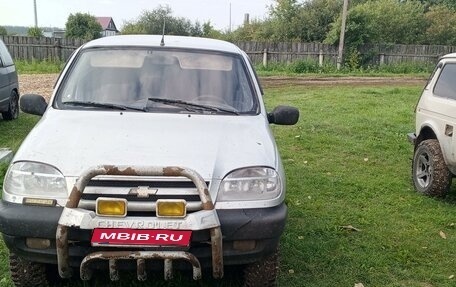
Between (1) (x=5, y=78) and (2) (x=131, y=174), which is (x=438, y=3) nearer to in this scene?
(1) (x=5, y=78)

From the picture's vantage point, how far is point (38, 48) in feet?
85.7

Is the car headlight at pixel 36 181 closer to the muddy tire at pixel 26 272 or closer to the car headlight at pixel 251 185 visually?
the muddy tire at pixel 26 272

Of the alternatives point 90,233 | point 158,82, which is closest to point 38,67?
point 158,82

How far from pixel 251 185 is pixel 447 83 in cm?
380

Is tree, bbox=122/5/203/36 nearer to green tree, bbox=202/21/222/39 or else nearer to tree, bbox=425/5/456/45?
green tree, bbox=202/21/222/39

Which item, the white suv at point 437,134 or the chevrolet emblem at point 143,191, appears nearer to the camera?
the chevrolet emblem at point 143,191

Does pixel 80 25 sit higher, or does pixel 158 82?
pixel 80 25

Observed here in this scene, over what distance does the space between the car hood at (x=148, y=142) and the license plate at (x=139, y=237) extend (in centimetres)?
38

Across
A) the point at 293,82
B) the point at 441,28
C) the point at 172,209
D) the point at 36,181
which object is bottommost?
the point at 293,82

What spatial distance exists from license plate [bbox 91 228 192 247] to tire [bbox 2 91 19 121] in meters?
7.85

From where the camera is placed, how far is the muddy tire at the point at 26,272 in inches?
131

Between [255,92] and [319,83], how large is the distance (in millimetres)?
15672

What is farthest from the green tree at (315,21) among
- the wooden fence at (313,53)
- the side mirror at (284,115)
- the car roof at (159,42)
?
the side mirror at (284,115)

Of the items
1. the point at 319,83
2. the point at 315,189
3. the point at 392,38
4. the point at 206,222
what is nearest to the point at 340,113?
the point at 315,189
